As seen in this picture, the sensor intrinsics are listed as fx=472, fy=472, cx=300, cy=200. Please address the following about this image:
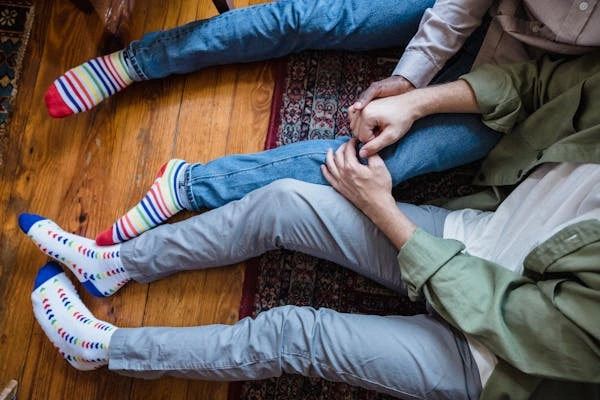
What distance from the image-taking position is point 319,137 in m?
1.17

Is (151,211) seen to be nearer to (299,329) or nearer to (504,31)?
(299,329)

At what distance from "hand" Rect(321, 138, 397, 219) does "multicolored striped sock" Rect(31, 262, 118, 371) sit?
0.58 meters

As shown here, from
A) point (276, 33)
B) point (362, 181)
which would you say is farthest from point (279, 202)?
point (276, 33)

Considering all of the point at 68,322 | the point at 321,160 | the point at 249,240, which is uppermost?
the point at 321,160

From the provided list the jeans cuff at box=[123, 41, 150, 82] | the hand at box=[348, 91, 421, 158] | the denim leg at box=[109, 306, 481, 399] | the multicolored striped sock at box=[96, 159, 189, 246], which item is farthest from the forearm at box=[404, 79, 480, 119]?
the jeans cuff at box=[123, 41, 150, 82]

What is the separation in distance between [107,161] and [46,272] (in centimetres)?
30

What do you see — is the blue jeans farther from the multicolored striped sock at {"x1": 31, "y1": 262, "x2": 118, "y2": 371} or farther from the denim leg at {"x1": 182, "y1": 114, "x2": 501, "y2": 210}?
the multicolored striped sock at {"x1": 31, "y1": 262, "x2": 118, "y2": 371}

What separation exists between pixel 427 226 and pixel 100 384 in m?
0.82

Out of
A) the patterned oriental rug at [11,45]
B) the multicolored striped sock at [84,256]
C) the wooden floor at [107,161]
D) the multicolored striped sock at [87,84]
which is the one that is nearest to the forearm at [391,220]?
the wooden floor at [107,161]

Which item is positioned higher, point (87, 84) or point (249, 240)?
point (87, 84)

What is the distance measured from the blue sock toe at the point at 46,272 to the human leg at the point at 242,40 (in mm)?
359

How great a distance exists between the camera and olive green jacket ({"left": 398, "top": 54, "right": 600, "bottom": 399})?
682 millimetres

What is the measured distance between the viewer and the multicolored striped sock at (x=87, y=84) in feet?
3.69

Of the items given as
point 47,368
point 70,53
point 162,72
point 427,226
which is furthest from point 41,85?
point 427,226
